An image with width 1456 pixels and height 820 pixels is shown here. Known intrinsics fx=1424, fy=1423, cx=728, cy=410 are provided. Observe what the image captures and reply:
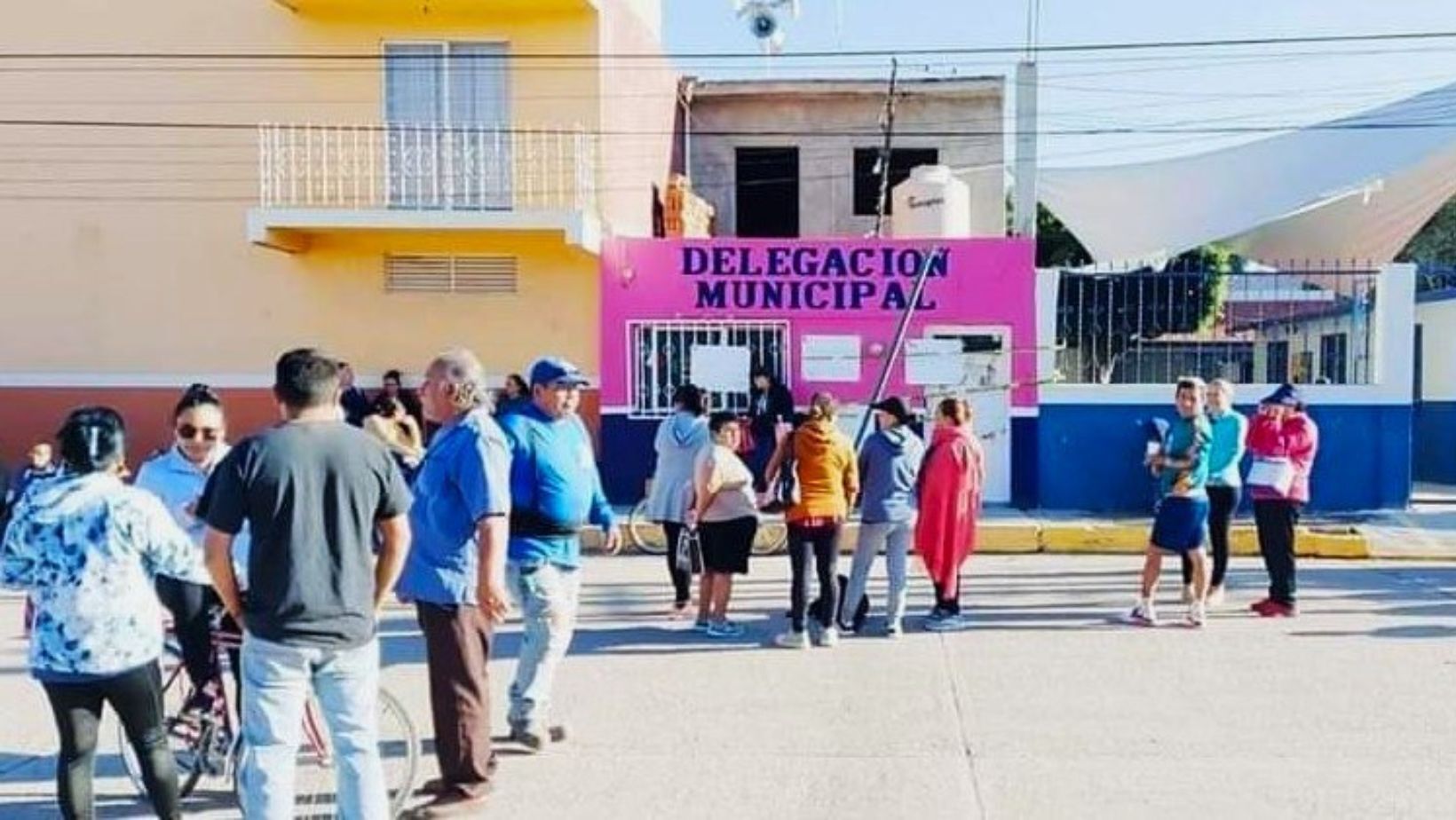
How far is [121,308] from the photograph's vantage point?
1791 centimetres

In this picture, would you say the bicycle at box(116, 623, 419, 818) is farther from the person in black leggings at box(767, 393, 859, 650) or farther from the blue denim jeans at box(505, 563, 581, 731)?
the person in black leggings at box(767, 393, 859, 650)

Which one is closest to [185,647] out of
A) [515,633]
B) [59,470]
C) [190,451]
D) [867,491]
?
[190,451]

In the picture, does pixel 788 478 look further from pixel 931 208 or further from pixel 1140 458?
pixel 931 208

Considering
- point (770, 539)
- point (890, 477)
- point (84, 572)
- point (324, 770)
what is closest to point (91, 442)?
point (84, 572)

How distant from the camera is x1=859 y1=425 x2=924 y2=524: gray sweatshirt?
955cm

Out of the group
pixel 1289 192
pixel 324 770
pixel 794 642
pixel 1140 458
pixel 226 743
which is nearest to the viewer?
pixel 324 770

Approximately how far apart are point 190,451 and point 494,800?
1919 millimetres

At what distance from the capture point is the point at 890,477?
9562 mm

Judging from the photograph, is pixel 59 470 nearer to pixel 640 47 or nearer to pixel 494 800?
pixel 494 800

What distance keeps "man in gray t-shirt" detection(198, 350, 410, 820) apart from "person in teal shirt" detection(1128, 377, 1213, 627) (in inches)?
251

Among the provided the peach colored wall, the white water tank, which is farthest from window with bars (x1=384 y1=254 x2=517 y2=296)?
the white water tank

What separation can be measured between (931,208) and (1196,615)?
914cm

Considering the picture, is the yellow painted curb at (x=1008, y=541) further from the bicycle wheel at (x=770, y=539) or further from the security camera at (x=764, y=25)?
the security camera at (x=764, y=25)

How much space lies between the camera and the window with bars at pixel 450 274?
58.0 feet
